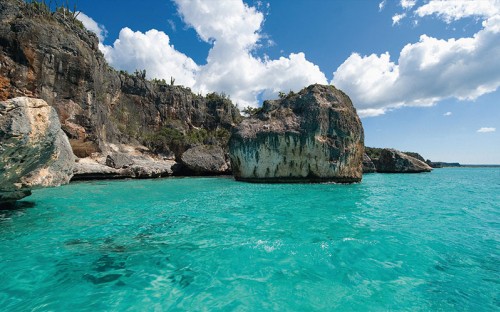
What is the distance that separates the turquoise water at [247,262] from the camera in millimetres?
4531

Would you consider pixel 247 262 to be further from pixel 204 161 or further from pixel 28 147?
pixel 204 161

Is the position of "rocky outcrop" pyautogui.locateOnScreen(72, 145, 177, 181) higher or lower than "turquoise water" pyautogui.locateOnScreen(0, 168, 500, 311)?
higher

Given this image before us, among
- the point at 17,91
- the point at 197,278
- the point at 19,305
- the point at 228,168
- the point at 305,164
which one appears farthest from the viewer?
the point at 228,168

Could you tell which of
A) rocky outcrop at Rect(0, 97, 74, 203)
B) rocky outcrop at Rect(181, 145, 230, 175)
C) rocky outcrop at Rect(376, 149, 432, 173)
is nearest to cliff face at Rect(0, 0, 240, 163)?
rocky outcrop at Rect(181, 145, 230, 175)

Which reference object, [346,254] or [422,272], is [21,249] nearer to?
[346,254]

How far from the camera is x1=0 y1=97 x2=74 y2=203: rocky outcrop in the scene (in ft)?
23.1

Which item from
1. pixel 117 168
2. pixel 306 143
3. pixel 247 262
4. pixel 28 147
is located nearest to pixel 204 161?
pixel 117 168

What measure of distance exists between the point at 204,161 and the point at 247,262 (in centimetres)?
3390

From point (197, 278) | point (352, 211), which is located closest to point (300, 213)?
point (352, 211)

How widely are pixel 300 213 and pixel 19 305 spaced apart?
9.06 m

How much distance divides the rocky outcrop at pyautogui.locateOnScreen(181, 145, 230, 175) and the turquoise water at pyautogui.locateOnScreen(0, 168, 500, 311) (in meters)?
27.8

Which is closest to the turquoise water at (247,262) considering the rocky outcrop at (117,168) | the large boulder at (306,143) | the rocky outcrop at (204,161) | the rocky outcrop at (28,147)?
the rocky outcrop at (28,147)

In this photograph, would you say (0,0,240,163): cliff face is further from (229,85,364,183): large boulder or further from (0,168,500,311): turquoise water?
(0,168,500,311): turquoise water

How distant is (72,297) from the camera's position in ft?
14.8
